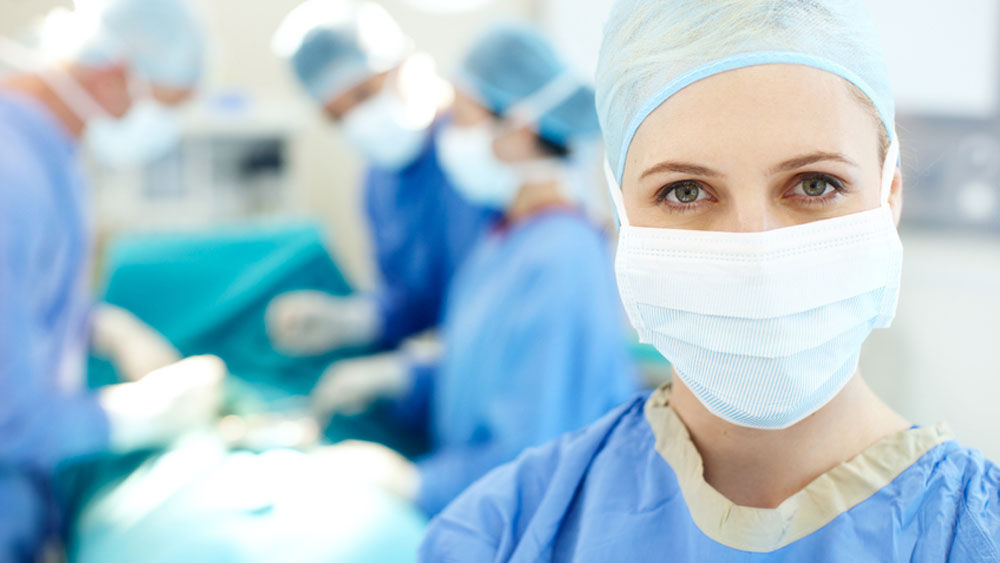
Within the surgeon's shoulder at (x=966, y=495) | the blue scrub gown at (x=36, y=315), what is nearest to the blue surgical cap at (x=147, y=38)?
the blue scrub gown at (x=36, y=315)

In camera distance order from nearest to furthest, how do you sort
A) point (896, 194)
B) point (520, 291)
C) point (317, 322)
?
point (896, 194) → point (520, 291) → point (317, 322)

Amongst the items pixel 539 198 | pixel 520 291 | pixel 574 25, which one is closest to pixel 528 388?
pixel 520 291

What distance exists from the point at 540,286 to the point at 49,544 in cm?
116

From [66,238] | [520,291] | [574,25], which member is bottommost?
[520,291]

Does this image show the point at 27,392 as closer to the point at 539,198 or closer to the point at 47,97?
the point at 47,97

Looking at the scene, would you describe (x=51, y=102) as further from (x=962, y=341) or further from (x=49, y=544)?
(x=962, y=341)

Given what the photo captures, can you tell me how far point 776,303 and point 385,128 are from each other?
5.65 feet

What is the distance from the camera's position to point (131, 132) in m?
1.91

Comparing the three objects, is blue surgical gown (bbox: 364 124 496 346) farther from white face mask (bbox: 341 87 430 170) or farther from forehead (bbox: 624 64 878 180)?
forehead (bbox: 624 64 878 180)

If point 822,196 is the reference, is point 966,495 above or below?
below

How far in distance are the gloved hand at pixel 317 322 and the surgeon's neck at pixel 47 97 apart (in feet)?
2.82

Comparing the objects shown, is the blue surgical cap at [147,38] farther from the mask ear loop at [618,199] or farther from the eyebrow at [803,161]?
the eyebrow at [803,161]

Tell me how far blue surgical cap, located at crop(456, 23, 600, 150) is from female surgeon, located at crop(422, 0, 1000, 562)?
2.80 feet

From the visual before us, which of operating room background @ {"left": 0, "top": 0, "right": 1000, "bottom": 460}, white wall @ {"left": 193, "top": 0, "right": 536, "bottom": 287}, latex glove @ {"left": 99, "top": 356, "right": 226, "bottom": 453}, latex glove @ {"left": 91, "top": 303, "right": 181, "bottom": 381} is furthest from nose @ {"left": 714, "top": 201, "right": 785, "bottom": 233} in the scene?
white wall @ {"left": 193, "top": 0, "right": 536, "bottom": 287}
